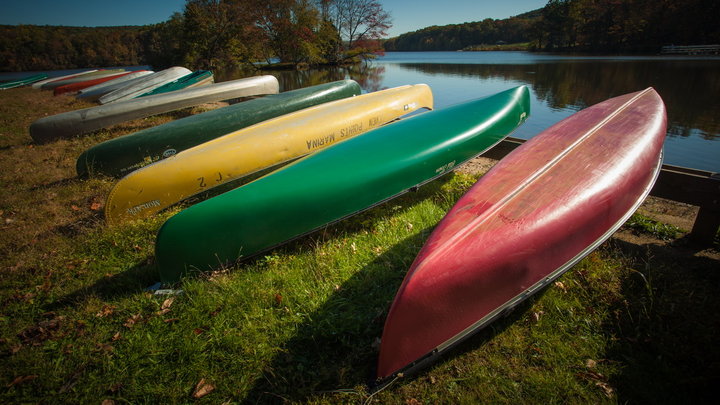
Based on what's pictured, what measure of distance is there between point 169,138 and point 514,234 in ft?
18.3

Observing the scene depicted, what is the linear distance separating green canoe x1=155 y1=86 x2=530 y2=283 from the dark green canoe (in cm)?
294

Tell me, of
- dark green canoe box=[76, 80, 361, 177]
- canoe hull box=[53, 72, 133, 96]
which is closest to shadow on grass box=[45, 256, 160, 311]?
dark green canoe box=[76, 80, 361, 177]

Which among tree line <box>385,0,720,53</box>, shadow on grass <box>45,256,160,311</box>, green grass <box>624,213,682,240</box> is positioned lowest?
green grass <box>624,213,682,240</box>

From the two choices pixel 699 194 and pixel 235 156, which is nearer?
pixel 699 194

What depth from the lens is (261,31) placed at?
1248 inches

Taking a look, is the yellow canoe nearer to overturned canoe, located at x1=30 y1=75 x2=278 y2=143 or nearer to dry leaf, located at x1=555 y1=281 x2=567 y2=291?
dry leaf, located at x1=555 y1=281 x2=567 y2=291

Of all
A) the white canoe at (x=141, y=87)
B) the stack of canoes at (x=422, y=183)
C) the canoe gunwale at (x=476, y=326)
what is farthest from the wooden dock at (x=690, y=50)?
the white canoe at (x=141, y=87)

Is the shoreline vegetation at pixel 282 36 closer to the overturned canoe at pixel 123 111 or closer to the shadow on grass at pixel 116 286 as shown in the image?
the overturned canoe at pixel 123 111

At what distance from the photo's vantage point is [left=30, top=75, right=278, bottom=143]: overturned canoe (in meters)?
6.99

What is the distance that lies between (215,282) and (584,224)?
8.98 feet

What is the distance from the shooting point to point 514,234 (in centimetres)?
196

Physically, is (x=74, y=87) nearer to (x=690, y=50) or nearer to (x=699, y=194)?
(x=699, y=194)

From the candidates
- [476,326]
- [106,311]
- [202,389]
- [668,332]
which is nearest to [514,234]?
[476,326]

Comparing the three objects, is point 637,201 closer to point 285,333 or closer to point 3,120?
point 285,333
